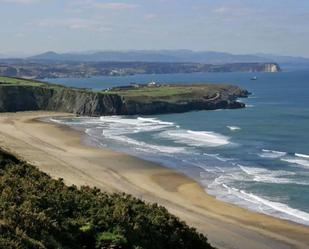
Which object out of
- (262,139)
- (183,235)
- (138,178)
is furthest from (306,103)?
(183,235)

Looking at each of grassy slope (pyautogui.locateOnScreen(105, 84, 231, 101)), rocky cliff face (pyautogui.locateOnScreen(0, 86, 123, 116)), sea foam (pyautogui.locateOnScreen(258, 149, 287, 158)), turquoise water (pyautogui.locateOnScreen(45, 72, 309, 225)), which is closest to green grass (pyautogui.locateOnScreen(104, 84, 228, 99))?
grassy slope (pyautogui.locateOnScreen(105, 84, 231, 101))

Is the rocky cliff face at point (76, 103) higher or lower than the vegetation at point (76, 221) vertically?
lower

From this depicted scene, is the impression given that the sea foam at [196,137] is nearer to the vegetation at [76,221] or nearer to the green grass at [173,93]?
the green grass at [173,93]

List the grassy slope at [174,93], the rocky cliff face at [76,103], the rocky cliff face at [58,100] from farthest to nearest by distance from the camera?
the grassy slope at [174,93], the rocky cliff face at [76,103], the rocky cliff face at [58,100]

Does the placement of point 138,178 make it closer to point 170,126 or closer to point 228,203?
point 228,203

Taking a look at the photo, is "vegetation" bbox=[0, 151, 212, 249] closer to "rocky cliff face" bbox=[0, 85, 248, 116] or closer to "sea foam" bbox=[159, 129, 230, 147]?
"sea foam" bbox=[159, 129, 230, 147]

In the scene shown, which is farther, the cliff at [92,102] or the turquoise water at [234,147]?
the cliff at [92,102]

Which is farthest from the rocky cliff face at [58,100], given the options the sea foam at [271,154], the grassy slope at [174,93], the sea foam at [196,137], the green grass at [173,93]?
the sea foam at [271,154]
